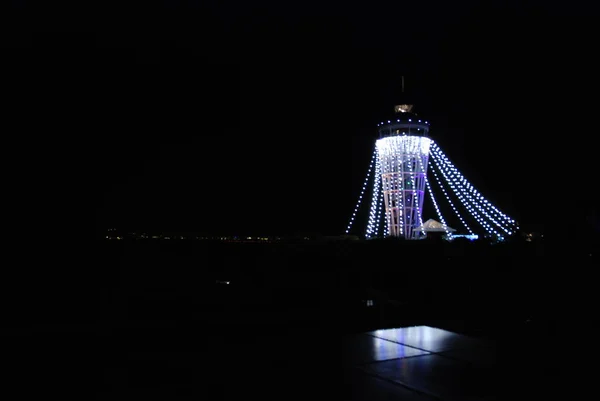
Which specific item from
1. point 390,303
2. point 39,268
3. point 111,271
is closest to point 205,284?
point 111,271

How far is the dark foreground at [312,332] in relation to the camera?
316 centimetres

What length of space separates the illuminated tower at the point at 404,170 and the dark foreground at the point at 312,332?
3030 centimetres

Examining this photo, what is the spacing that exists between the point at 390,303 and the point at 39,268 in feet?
16.7

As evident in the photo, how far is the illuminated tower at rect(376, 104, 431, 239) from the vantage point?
4128 centimetres

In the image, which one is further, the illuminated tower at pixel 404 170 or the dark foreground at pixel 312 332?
the illuminated tower at pixel 404 170

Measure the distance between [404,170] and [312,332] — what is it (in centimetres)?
3751


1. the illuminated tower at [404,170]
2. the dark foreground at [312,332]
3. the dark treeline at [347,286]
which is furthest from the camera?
the illuminated tower at [404,170]

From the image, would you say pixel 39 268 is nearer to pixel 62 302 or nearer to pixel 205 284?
pixel 62 302

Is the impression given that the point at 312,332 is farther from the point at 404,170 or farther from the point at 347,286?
the point at 404,170

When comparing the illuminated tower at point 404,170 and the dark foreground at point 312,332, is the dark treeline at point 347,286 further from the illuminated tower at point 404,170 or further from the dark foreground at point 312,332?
the illuminated tower at point 404,170

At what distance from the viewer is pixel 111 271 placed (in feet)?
24.3

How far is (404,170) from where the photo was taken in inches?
1617

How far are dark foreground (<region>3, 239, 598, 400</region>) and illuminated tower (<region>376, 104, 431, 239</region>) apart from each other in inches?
1193

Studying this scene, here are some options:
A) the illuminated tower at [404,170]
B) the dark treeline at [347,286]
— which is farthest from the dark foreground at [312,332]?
the illuminated tower at [404,170]
